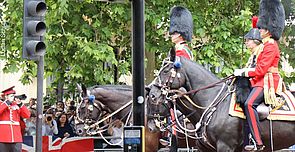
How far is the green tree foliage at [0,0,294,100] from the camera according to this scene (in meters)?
17.6

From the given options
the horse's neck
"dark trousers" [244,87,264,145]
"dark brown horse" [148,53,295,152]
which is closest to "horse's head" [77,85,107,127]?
"dark brown horse" [148,53,295,152]

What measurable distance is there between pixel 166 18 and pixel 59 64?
113 inches

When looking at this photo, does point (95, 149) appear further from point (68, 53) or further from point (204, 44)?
point (204, 44)

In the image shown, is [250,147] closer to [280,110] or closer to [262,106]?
[262,106]

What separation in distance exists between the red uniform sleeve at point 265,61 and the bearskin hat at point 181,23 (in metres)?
3.51

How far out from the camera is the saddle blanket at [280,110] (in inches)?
405

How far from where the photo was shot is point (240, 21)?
18.0 metres

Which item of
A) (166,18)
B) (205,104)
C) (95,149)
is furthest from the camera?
(166,18)

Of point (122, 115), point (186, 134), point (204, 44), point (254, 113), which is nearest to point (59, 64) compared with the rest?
point (204, 44)

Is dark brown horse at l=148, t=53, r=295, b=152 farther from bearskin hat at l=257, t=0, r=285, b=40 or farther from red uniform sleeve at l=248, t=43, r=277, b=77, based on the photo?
bearskin hat at l=257, t=0, r=285, b=40

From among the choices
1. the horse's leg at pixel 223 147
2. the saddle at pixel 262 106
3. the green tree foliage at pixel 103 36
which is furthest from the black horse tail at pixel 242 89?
the green tree foliage at pixel 103 36

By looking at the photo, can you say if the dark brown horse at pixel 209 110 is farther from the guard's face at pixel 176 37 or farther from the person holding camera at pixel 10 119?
the person holding camera at pixel 10 119

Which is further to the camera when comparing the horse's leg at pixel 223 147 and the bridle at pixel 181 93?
the bridle at pixel 181 93

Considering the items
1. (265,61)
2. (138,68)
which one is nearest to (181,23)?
(265,61)
